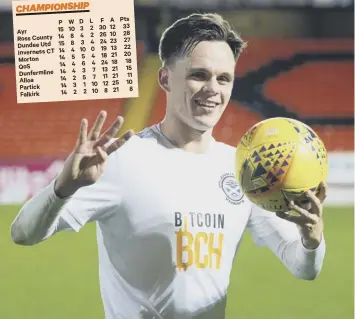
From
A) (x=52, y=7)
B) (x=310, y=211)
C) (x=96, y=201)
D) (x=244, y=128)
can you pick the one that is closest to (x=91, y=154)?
(x=96, y=201)

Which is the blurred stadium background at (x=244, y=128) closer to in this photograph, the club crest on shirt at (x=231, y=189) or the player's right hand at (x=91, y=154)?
the club crest on shirt at (x=231, y=189)

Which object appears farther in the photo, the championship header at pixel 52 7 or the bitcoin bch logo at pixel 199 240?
the championship header at pixel 52 7

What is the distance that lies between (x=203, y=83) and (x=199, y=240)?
42cm

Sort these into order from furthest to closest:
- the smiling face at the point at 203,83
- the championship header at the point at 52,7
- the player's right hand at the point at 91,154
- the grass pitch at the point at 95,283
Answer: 1. the grass pitch at the point at 95,283
2. the championship header at the point at 52,7
3. the smiling face at the point at 203,83
4. the player's right hand at the point at 91,154

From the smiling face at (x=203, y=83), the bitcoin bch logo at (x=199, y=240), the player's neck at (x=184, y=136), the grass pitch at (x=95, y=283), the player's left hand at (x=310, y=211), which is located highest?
the smiling face at (x=203, y=83)

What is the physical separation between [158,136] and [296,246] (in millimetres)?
469

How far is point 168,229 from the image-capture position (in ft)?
5.41

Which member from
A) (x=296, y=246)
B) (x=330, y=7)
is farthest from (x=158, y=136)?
(x=330, y=7)

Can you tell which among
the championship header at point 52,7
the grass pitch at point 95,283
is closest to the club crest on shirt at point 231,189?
the championship header at point 52,7

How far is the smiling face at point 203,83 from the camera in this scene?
1.69 m

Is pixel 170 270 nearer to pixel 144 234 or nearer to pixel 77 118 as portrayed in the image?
pixel 144 234

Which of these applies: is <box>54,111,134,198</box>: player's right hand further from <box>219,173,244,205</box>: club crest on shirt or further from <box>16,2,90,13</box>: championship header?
<box>16,2,90,13</box>: championship header

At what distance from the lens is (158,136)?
172 centimetres

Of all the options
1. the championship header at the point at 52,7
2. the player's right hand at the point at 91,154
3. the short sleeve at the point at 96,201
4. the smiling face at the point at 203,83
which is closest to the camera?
the player's right hand at the point at 91,154
